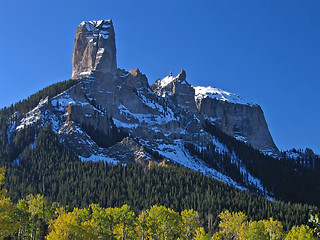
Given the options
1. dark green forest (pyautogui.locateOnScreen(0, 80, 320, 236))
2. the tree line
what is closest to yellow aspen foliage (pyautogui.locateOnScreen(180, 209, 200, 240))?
the tree line

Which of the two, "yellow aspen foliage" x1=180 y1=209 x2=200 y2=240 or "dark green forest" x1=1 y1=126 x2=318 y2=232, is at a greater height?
"dark green forest" x1=1 y1=126 x2=318 y2=232

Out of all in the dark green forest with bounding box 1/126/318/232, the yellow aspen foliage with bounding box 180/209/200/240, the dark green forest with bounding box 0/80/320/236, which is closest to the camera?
the yellow aspen foliage with bounding box 180/209/200/240

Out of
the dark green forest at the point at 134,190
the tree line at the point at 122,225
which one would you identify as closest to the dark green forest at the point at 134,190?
the dark green forest at the point at 134,190

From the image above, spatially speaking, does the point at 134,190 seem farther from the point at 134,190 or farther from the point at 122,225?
the point at 122,225

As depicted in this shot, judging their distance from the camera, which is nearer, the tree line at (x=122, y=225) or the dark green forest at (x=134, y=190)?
the tree line at (x=122, y=225)

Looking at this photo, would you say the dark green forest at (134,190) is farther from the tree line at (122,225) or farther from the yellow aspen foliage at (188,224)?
the tree line at (122,225)

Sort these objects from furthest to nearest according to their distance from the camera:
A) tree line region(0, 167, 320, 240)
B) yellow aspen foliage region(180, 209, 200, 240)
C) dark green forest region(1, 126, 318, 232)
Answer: dark green forest region(1, 126, 318, 232)
yellow aspen foliage region(180, 209, 200, 240)
tree line region(0, 167, 320, 240)

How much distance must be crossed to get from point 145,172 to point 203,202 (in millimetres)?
36575

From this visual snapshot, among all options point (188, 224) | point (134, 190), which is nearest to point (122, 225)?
point (188, 224)

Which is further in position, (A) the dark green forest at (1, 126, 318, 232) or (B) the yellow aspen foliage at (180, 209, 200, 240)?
(A) the dark green forest at (1, 126, 318, 232)

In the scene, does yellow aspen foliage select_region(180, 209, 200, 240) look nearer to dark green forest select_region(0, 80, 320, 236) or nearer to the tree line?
the tree line

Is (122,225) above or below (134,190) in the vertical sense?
below

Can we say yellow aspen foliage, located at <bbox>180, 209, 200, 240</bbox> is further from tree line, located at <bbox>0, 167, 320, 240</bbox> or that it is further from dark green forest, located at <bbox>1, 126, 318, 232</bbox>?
dark green forest, located at <bbox>1, 126, 318, 232</bbox>

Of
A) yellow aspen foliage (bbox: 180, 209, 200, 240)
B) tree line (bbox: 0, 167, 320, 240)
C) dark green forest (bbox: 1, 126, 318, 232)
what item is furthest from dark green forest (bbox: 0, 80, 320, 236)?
tree line (bbox: 0, 167, 320, 240)
